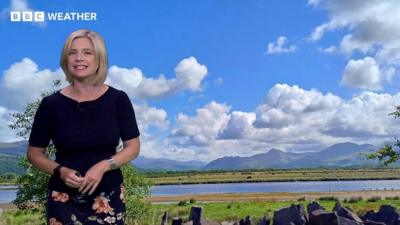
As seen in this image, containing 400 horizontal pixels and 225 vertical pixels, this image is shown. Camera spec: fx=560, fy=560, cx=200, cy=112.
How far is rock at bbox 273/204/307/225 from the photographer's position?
673 cm

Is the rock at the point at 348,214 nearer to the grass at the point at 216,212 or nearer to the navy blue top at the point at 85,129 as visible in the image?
the navy blue top at the point at 85,129

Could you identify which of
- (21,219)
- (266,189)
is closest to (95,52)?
(21,219)

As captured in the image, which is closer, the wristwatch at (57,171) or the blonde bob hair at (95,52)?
the wristwatch at (57,171)

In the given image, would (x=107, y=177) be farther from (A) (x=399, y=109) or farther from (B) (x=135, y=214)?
(A) (x=399, y=109)

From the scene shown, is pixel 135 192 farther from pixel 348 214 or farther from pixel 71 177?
pixel 71 177

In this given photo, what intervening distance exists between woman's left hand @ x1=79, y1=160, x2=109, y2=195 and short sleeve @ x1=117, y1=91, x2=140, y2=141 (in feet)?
0.83

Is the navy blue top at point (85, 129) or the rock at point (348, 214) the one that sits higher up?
the navy blue top at point (85, 129)

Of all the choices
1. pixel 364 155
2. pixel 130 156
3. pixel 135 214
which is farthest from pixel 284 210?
pixel 364 155

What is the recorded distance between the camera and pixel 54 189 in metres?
3.10

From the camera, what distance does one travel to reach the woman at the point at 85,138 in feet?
10.0

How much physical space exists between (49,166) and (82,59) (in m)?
0.62

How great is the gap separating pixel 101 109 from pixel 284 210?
4345 millimetres

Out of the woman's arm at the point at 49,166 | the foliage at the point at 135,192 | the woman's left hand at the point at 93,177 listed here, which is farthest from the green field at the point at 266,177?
the woman's left hand at the point at 93,177

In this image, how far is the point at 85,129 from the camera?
10.1 ft
